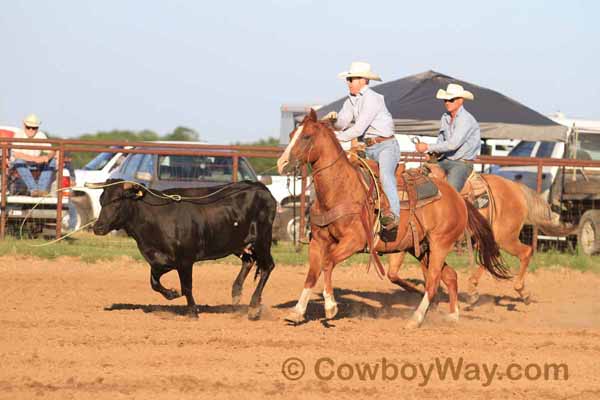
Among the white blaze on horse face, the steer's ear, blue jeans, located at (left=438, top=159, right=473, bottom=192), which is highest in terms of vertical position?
the white blaze on horse face

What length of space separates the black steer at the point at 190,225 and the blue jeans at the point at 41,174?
6.30 metres

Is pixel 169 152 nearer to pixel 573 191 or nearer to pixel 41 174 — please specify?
pixel 41 174

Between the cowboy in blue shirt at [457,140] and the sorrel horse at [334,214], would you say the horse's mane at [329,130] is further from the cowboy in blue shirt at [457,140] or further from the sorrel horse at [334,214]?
the cowboy in blue shirt at [457,140]

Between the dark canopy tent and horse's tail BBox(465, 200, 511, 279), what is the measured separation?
7.31m

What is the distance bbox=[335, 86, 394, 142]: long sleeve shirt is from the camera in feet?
32.4

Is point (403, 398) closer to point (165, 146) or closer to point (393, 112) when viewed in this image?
point (165, 146)

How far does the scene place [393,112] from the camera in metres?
19.0

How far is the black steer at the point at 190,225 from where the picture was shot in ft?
32.8

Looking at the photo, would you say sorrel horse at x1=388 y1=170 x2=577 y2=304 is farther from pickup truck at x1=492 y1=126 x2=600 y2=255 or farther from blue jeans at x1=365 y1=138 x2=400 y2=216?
pickup truck at x1=492 y1=126 x2=600 y2=255

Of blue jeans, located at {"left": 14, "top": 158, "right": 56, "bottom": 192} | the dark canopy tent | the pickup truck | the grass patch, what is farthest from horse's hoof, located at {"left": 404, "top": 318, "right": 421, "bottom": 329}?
the dark canopy tent

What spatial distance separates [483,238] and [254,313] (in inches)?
110

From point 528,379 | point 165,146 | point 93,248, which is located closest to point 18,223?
point 93,248

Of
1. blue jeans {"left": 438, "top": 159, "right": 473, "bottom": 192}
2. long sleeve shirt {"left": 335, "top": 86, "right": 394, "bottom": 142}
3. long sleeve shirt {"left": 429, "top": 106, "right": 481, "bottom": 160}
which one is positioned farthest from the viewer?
blue jeans {"left": 438, "top": 159, "right": 473, "bottom": 192}

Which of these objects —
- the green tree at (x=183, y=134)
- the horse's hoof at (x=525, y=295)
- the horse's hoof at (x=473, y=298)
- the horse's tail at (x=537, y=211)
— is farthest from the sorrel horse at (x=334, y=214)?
the green tree at (x=183, y=134)
